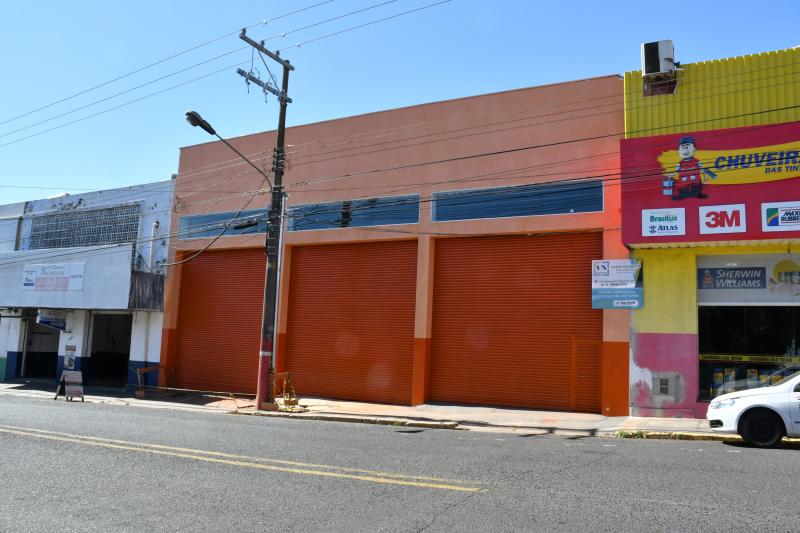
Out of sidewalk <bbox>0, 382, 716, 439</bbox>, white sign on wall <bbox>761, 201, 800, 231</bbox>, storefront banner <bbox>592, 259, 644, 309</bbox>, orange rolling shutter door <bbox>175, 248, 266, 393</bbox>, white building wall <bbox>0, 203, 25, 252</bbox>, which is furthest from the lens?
white building wall <bbox>0, 203, 25, 252</bbox>

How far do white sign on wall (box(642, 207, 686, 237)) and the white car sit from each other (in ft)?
15.8

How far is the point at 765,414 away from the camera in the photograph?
10711mm

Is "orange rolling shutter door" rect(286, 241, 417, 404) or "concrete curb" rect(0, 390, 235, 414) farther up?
"orange rolling shutter door" rect(286, 241, 417, 404)

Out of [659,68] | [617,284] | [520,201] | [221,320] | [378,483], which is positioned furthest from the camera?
[221,320]

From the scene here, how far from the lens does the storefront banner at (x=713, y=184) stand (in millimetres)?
13945

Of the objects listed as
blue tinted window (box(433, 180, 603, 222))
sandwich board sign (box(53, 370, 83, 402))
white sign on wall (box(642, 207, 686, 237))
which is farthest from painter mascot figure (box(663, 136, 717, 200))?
sandwich board sign (box(53, 370, 83, 402))

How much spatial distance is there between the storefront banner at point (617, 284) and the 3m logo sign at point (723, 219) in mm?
1981

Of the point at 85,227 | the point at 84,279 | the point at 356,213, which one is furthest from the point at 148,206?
the point at 356,213

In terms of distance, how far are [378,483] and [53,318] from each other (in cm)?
2455

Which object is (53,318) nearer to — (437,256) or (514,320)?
(437,256)

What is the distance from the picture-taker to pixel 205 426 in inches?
525

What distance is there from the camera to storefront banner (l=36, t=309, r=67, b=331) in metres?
26.5

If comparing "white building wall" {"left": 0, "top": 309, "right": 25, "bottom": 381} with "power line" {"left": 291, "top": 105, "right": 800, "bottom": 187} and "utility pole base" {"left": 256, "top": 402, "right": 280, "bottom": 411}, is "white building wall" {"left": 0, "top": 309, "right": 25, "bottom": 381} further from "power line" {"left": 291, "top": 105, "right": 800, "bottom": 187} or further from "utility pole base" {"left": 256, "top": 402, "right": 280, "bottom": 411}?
"utility pole base" {"left": 256, "top": 402, "right": 280, "bottom": 411}

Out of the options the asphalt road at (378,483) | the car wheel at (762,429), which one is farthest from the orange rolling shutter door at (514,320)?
the car wheel at (762,429)
